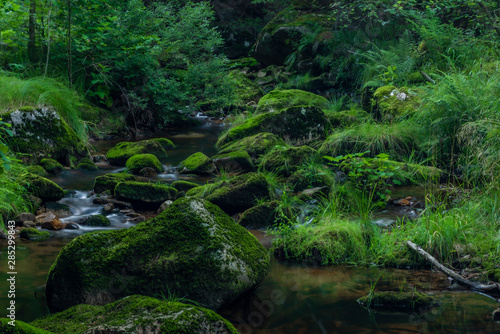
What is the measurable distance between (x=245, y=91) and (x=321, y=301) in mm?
13083

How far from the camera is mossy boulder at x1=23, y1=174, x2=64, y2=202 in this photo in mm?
6938

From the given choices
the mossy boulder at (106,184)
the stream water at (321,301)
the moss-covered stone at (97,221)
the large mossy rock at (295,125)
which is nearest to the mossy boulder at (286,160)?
the large mossy rock at (295,125)

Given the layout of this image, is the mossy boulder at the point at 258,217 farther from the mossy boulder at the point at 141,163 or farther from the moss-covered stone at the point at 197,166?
the mossy boulder at the point at 141,163

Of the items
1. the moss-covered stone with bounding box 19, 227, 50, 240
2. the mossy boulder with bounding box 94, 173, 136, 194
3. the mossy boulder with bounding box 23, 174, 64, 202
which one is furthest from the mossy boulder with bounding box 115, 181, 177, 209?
the moss-covered stone with bounding box 19, 227, 50, 240

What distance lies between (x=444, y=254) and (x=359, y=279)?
0.97 meters

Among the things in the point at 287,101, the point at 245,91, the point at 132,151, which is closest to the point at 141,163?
the point at 132,151

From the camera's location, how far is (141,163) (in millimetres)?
9297

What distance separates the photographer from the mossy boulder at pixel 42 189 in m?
6.94

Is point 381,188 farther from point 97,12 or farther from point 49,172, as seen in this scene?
point 97,12

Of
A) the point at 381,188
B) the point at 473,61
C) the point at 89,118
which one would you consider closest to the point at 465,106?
the point at 381,188

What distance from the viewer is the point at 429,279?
4.67m

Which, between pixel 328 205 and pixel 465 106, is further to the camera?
pixel 465 106

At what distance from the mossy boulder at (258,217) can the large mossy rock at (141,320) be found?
317cm

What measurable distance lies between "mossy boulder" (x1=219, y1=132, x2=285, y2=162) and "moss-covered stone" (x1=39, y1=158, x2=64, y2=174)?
3.14 meters
